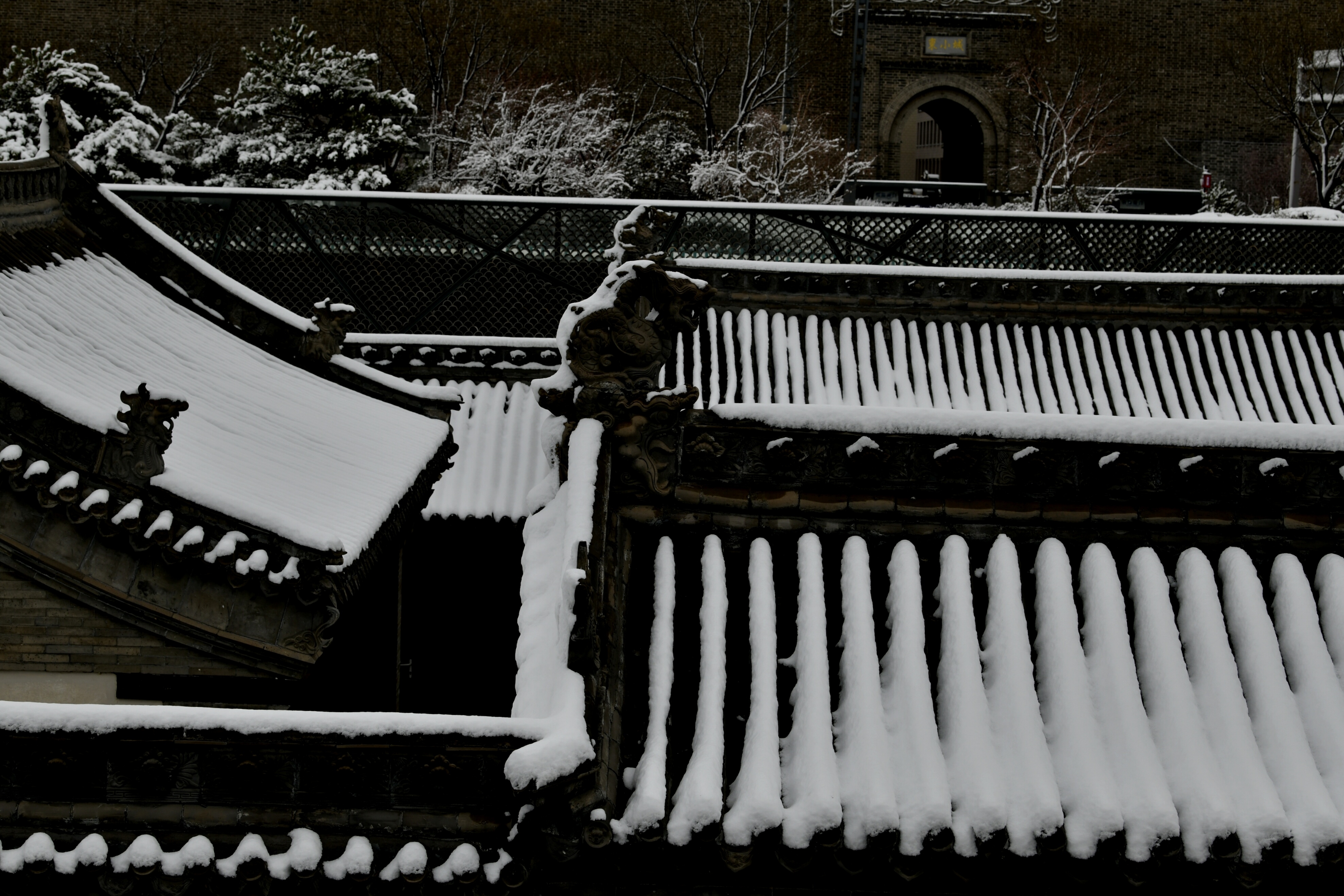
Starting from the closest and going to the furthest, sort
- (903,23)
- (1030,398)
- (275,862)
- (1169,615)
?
(275,862) < (1169,615) < (1030,398) < (903,23)

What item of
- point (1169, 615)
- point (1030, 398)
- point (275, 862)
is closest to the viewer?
point (275, 862)

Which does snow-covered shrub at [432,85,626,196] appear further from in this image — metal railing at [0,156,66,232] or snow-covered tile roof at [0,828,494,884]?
snow-covered tile roof at [0,828,494,884]

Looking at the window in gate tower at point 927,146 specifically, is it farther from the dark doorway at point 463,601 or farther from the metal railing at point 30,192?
the metal railing at point 30,192

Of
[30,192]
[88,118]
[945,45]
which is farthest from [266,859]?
[945,45]

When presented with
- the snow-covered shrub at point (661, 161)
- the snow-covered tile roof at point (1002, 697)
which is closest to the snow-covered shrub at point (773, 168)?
the snow-covered shrub at point (661, 161)

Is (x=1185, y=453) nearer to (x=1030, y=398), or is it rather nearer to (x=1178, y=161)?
(x=1030, y=398)

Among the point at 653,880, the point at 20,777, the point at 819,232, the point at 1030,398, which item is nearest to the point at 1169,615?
the point at 653,880

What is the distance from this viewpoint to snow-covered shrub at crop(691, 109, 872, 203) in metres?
27.1

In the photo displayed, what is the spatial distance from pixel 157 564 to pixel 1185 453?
4657 millimetres

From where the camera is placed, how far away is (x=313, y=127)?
74.7 ft

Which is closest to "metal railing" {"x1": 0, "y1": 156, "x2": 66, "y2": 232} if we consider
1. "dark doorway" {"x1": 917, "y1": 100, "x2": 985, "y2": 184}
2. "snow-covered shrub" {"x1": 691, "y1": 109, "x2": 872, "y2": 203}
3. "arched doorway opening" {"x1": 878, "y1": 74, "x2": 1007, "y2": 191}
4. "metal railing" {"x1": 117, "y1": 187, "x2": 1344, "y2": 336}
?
"metal railing" {"x1": 117, "y1": 187, "x2": 1344, "y2": 336}

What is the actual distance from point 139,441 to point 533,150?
21.4m

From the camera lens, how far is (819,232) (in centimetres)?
1344

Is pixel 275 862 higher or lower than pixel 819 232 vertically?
lower
